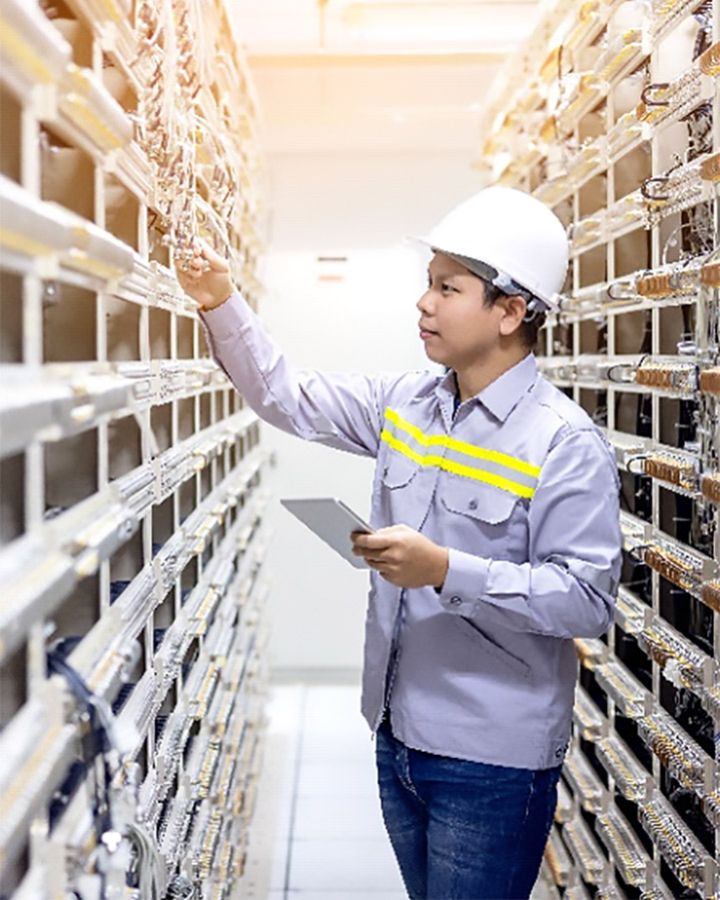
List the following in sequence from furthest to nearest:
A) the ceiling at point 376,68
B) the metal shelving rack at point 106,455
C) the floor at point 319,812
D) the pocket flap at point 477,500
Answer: the ceiling at point 376,68 → the floor at point 319,812 → the pocket flap at point 477,500 → the metal shelving rack at point 106,455

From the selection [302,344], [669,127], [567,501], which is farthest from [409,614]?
[302,344]

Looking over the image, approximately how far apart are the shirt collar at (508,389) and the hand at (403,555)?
1.13 ft

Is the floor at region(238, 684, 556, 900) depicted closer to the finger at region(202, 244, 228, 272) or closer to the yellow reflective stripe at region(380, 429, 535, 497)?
the yellow reflective stripe at region(380, 429, 535, 497)

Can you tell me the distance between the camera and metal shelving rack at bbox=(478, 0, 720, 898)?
215 cm

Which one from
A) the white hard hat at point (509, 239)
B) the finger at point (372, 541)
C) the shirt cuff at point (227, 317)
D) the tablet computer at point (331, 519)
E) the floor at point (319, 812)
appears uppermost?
the white hard hat at point (509, 239)

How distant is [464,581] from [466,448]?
1.04 ft

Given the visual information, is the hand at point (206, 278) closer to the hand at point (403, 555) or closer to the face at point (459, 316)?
the face at point (459, 316)

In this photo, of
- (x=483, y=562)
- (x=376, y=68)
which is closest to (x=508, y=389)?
(x=483, y=562)

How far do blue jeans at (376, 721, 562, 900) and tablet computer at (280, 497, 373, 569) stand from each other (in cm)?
45

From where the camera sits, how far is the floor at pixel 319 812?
3799mm

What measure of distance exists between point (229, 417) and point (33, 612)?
2880 mm

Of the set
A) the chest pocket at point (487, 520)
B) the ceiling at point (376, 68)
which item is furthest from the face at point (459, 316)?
the ceiling at point (376, 68)

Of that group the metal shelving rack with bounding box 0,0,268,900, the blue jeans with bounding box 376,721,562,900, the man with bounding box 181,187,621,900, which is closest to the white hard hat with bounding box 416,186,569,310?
the man with bounding box 181,187,621,900

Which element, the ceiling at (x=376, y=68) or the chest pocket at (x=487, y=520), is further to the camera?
the ceiling at (x=376, y=68)
